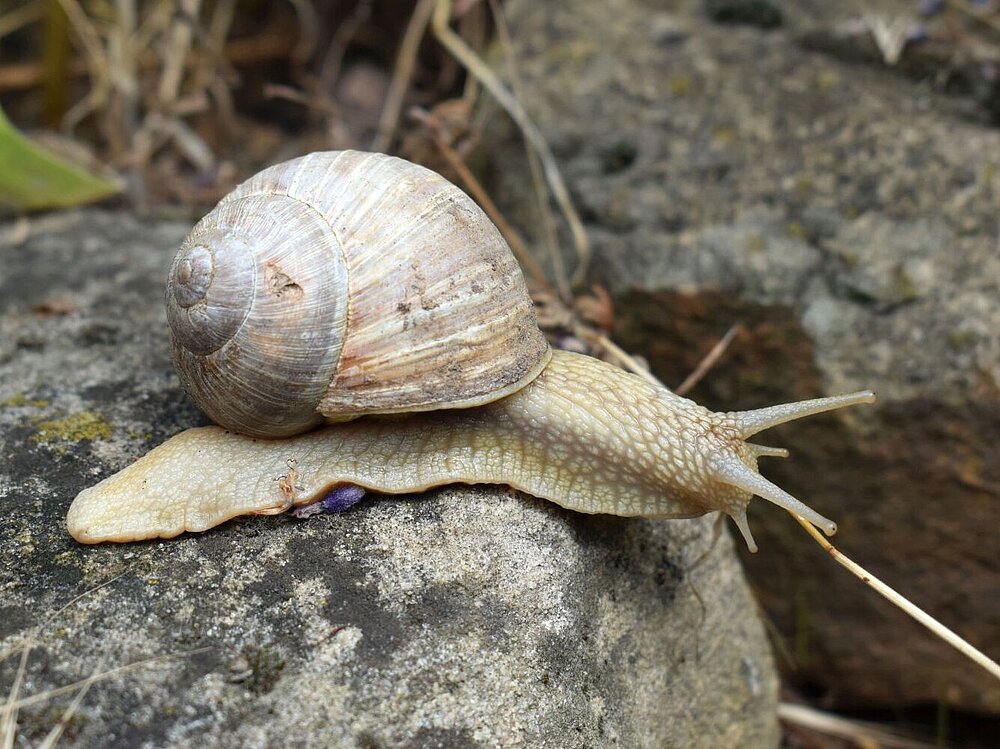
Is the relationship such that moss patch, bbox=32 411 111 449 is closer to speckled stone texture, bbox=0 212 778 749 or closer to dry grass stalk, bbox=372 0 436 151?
speckled stone texture, bbox=0 212 778 749

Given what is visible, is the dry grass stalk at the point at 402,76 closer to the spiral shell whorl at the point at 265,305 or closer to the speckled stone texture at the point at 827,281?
the speckled stone texture at the point at 827,281

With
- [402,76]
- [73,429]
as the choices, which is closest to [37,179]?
[73,429]

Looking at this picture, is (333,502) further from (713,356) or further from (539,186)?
(539,186)

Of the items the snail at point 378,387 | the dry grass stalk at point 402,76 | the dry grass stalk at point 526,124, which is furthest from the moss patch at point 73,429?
the dry grass stalk at point 402,76

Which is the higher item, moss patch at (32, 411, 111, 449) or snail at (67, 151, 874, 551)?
snail at (67, 151, 874, 551)

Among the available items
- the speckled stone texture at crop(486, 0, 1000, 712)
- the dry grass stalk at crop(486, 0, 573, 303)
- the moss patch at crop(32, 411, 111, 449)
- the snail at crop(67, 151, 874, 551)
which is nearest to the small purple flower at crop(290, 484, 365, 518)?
the snail at crop(67, 151, 874, 551)
